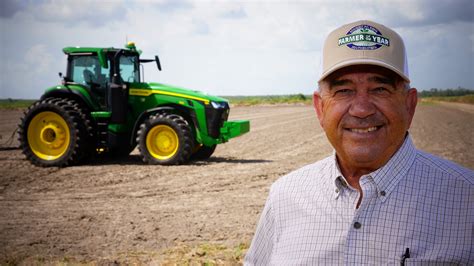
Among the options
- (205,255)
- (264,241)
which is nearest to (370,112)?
(264,241)

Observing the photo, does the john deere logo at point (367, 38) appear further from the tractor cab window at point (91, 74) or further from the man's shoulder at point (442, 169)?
the tractor cab window at point (91, 74)

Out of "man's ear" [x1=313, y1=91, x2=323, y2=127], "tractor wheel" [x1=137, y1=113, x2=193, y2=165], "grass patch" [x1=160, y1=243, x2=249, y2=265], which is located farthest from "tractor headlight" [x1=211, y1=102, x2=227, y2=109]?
"man's ear" [x1=313, y1=91, x2=323, y2=127]

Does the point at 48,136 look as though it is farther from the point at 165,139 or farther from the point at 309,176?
the point at 309,176

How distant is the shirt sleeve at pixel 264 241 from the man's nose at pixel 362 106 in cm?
49

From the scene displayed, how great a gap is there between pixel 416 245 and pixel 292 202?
465 mm

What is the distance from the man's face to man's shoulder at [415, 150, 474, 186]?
12cm

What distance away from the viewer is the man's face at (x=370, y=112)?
5.52ft

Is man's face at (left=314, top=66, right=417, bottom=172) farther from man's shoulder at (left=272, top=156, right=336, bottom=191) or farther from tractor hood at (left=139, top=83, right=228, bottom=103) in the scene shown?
tractor hood at (left=139, top=83, right=228, bottom=103)

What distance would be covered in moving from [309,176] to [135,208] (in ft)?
17.3

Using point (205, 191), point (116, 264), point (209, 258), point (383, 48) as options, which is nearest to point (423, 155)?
point (383, 48)

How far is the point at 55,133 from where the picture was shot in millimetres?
10570

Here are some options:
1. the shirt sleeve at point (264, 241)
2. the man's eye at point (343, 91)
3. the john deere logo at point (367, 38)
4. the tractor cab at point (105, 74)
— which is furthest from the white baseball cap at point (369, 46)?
the tractor cab at point (105, 74)

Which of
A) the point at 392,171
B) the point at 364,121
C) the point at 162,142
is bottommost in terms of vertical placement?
the point at 162,142

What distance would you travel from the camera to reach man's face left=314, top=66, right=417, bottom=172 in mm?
1684
